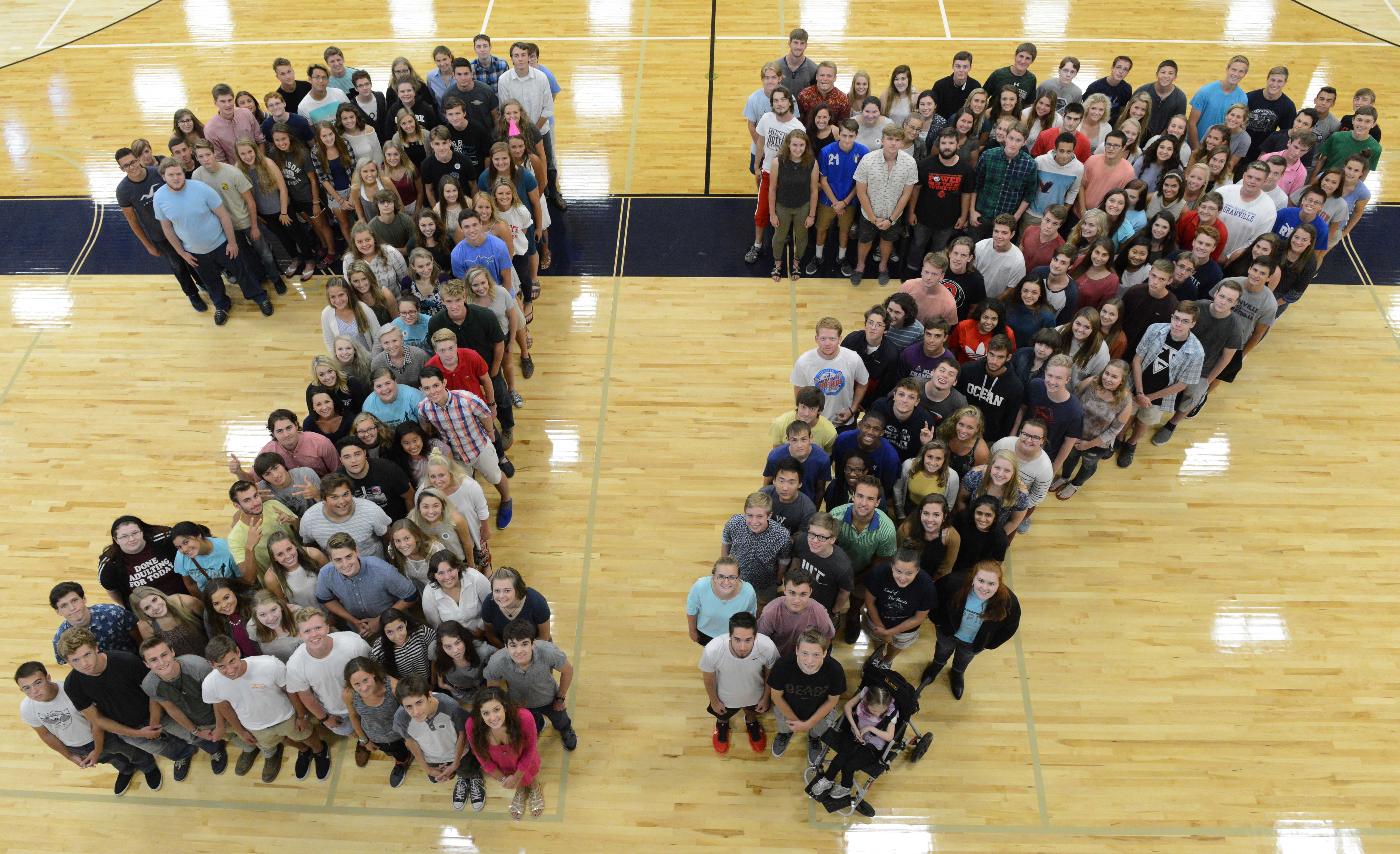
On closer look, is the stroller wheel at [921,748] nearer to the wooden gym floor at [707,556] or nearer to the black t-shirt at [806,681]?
the wooden gym floor at [707,556]

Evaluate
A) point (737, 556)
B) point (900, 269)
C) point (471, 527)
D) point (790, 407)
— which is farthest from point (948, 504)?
point (900, 269)

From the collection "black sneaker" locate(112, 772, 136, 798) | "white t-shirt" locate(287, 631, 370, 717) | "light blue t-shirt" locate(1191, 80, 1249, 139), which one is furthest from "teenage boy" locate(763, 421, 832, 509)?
"light blue t-shirt" locate(1191, 80, 1249, 139)

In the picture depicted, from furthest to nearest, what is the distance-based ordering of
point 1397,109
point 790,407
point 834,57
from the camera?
point 834,57 < point 1397,109 < point 790,407

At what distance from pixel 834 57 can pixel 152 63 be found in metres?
10.2

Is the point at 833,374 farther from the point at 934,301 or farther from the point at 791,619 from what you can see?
the point at 791,619

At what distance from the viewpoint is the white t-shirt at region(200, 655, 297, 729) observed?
5031mm

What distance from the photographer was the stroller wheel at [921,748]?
5660 mm

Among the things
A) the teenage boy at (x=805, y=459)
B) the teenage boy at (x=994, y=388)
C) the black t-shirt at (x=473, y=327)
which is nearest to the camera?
the teenage boy at (x=805, y=459)

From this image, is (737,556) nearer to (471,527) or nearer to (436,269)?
(471,527)

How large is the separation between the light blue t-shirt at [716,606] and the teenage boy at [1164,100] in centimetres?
728

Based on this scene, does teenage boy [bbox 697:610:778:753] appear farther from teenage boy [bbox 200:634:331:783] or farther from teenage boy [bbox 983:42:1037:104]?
teenage boy [bbox 983:42:1037:104]

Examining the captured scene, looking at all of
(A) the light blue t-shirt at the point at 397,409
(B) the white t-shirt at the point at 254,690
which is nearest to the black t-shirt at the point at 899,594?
(A) the light blue t-shirt at the point at 397,409

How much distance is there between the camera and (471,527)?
19.9 ft

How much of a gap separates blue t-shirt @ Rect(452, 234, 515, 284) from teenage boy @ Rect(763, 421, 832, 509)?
2973mm
